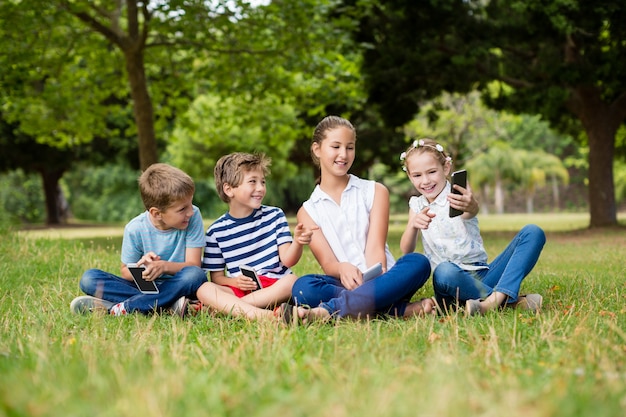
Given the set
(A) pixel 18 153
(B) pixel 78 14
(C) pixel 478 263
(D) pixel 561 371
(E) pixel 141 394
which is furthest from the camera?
(A) pixel 18 153

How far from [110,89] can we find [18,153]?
1038 centimetres

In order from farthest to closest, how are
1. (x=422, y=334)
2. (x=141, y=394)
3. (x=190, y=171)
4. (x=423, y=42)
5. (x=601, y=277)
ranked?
(x=190, y=171), (x=423, y=42), (x=601, y=277), (x=422, y=334), (x=141, y=394)

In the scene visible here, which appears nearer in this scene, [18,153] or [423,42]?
[423,42]

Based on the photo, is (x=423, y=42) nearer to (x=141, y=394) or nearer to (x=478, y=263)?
(x=478, y=263)

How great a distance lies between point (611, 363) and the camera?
2672 mm

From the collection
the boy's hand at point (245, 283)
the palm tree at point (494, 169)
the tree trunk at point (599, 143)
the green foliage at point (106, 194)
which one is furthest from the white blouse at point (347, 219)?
the palm tree at point (494, 169)

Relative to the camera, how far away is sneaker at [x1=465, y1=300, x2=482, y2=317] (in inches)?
163

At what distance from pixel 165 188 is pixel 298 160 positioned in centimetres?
2427

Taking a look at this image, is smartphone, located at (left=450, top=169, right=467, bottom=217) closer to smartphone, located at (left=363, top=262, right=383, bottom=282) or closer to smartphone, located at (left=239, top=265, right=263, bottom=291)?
smartphone, located at (left=363, top=262, right=383, bottom=282)

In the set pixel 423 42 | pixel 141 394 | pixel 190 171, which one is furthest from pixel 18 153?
pixel 141 394

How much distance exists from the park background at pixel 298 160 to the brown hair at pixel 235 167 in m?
0.95

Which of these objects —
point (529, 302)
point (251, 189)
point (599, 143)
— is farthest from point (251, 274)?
point (599, 143)

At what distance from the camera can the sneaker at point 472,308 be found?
414 centimetres

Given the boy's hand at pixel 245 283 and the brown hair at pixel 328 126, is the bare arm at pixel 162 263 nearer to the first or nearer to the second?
the boy's hand at pixel 245 283
